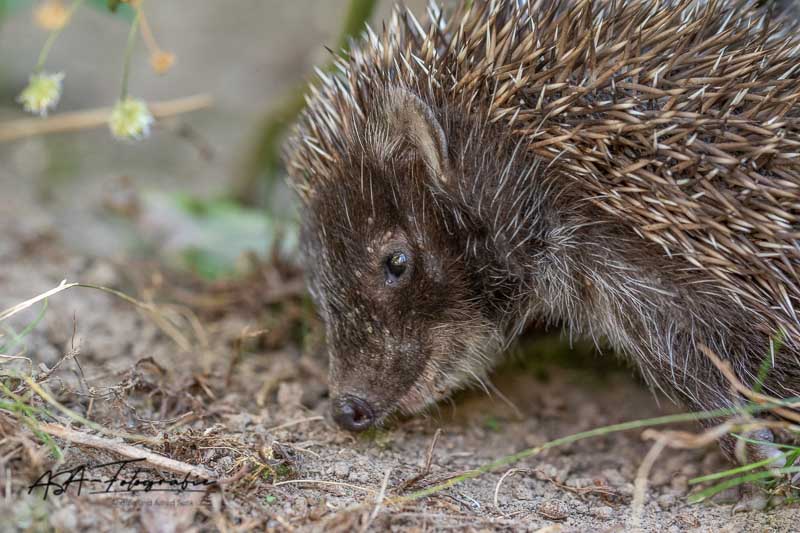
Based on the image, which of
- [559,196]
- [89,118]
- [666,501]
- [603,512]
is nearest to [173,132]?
[89,118]

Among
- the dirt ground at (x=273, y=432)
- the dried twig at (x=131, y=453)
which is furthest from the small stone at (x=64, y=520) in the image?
the dried twig at (x=131, y=453)

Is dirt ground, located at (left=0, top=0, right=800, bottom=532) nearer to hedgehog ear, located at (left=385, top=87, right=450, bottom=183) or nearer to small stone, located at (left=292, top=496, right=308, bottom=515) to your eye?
small stone, located at (left=292, top=496, right=308, bottom=515)

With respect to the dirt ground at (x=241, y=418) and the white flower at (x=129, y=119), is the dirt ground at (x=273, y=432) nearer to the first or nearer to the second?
the dirt ground at (x=241, y=418)

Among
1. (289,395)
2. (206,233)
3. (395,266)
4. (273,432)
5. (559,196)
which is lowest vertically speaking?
(206,233)

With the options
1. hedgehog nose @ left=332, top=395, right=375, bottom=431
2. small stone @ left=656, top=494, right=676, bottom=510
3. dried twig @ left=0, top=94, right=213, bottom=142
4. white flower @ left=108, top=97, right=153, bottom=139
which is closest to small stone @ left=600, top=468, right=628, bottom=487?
small stone @ left=656, top=494, right=676, bottom=510

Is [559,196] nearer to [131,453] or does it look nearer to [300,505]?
[300,505]

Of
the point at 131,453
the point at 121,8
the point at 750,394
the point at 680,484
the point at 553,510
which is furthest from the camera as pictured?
the point at 121,8
